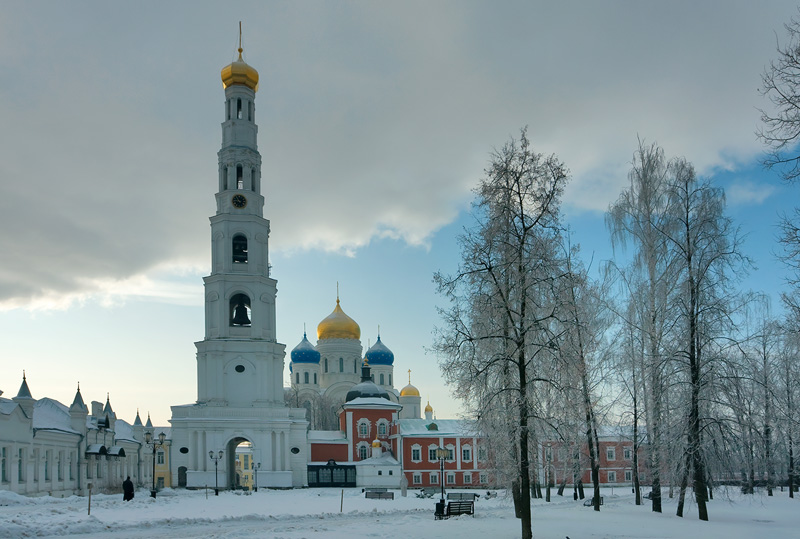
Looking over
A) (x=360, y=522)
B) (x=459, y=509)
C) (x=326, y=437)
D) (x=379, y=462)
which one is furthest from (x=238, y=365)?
(x=360, y=522)

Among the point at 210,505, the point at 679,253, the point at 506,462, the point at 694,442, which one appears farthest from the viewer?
the point at 210,505

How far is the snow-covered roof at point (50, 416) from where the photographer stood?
1356 inches

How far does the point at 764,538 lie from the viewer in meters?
19.8

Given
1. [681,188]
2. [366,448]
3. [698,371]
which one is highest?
[681,188]

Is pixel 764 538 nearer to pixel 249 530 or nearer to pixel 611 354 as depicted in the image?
pixel 611 354

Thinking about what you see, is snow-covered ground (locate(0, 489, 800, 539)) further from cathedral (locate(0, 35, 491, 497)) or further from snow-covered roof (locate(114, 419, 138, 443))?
snow-covered roof (locate(114, 419, 138, 443))

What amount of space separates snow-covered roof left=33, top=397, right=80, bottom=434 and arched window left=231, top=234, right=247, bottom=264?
18.5 meters

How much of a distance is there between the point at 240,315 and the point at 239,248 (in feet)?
16.5

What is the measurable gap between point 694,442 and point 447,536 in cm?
801

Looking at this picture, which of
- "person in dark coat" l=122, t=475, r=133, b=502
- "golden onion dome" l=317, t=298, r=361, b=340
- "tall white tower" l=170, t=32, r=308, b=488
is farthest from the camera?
"golden onion dome" l=317, t=298, r=361, b=340

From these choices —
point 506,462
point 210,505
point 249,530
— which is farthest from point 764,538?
point 210,505

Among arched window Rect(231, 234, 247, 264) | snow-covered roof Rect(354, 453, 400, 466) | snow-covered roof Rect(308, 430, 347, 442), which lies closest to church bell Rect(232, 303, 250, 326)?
arched window Rect(231, 234, 247, 264)

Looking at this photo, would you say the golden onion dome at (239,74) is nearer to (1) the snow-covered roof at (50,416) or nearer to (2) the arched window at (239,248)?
(2) the arched window at (239,248)

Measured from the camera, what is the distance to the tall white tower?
51.9 m
